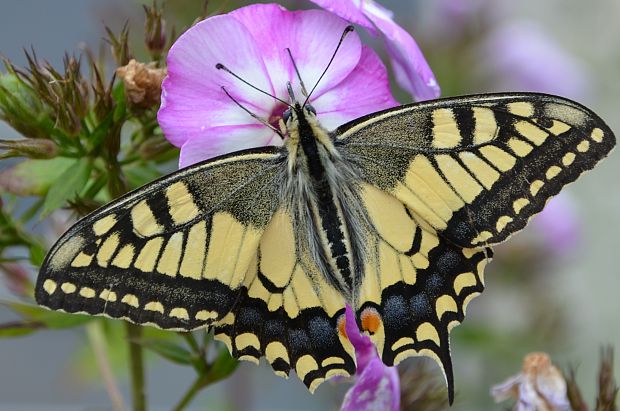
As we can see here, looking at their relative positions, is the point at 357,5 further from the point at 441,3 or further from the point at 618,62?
the point at 618,62

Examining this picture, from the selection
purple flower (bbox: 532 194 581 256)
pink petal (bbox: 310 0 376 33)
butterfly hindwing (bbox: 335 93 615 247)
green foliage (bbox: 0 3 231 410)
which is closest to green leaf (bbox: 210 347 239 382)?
green foliage (bbox: 0 3 231 410)

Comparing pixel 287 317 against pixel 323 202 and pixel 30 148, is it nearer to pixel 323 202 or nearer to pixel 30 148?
pixel 323 202

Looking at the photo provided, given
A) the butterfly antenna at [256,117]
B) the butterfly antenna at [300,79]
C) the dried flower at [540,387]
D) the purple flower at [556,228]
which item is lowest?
the dried flower at [540,387]

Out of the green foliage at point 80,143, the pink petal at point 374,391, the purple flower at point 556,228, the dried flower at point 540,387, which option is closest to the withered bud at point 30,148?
the green foliage at point 80,143

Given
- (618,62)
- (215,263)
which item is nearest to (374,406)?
(215,263)

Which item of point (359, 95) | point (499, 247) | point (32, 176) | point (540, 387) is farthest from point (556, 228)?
point (32, 176)

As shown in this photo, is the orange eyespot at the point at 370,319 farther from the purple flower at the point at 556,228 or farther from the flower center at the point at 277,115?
the purple flower at the point at 556,228
